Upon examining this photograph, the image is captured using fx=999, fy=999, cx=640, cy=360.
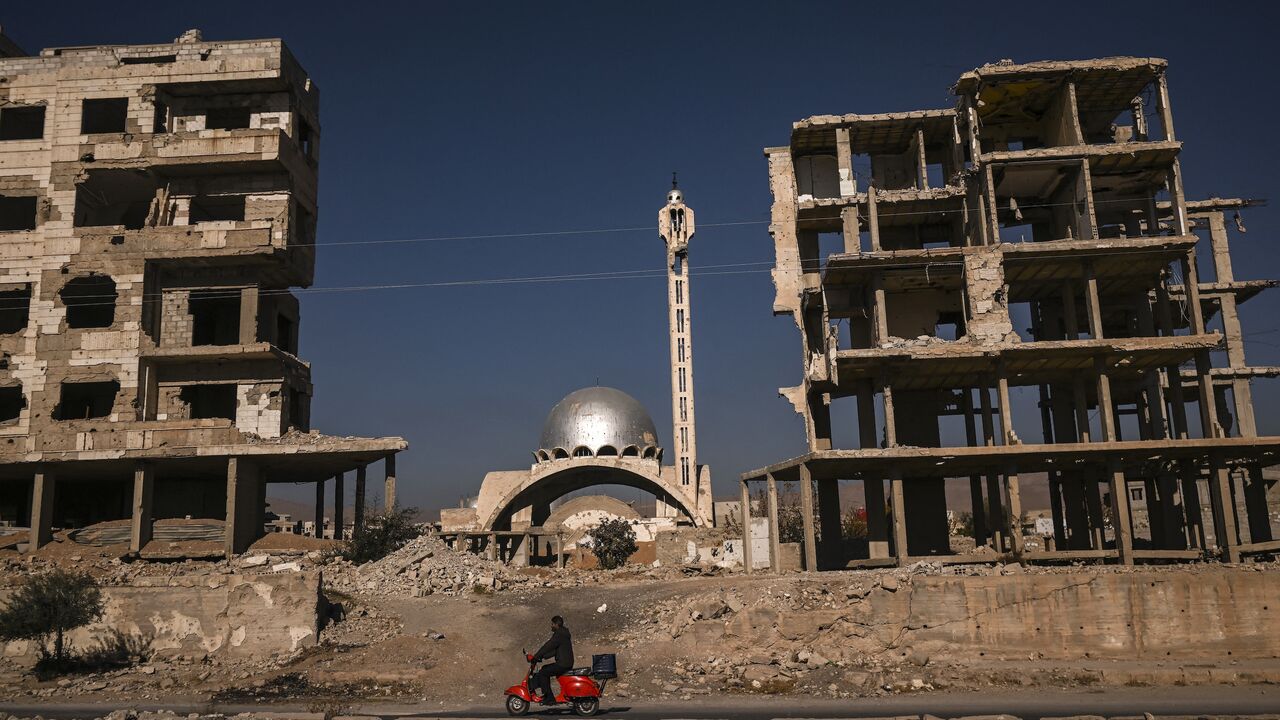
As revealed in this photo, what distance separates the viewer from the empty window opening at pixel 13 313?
39194 millimetres

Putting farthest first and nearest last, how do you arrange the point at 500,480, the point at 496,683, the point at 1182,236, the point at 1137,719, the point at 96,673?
the point at 500,480
the point at 1182,236
the point at 96,673
the point at 496,683
the point at 1137,719

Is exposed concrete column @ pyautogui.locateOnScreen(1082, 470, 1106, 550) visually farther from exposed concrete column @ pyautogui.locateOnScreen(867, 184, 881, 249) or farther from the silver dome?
the silver dome

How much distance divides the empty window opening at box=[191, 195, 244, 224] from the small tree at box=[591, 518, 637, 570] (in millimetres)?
21739

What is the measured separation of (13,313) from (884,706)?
37962mm

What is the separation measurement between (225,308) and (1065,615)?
3291 centimetres

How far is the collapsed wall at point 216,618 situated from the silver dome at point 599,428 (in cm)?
3685

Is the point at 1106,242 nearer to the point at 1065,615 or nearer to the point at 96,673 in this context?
the point at 1065,615

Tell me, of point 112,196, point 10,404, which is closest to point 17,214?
point 112,196

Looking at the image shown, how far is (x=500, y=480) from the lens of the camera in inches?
2237

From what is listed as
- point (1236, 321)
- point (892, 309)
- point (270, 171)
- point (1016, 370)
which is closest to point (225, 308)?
point (270, 171)

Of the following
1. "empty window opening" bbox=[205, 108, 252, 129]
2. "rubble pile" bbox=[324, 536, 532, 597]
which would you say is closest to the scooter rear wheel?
"rubble pile" bbox=[324, 536, 532, 597]

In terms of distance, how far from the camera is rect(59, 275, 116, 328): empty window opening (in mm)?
37969

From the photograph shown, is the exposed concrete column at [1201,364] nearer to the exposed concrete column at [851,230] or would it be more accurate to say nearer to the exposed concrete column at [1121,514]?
the exposed concrete column at [1121,514]

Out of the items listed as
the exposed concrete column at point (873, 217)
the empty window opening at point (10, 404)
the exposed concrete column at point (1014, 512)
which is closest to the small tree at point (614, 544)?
the exposed concrete column at point (873, 217)
